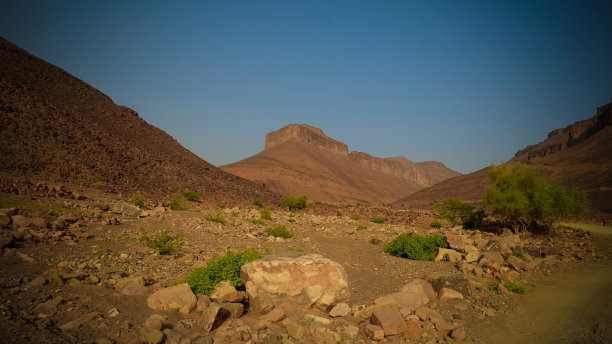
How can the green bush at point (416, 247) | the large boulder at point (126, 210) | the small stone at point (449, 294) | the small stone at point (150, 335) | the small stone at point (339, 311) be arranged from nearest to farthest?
the small stone at point (150, 335) < the small stone at point (339, 311) < the small stone at point (449, 294) < the green bush at point (416, 247) < the large boulder at point (126, 210)

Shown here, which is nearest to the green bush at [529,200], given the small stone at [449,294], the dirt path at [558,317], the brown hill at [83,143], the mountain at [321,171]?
the dirt path at [558,317]

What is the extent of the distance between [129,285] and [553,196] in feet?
76.6

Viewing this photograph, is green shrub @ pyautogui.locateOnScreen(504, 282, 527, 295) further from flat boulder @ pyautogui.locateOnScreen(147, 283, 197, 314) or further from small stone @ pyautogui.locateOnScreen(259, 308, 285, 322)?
flat boulder @ pyautogui.locateOnScreen(147, 283, 197, 314)

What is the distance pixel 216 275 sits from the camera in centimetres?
669

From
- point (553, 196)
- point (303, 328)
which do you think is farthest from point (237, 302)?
point (553, 196)

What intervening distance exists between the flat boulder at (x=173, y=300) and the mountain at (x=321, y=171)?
73623 millimetres

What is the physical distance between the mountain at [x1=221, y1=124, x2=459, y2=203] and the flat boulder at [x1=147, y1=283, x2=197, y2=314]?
73.6 metres

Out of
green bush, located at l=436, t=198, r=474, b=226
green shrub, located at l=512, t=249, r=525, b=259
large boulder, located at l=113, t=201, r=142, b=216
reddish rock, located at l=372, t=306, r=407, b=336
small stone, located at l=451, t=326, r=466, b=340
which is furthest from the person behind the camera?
green bush, located at l=436, t=198, r=474, b=226

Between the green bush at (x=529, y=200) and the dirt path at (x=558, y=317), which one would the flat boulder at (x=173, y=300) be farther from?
the green bush at (x=529, y=200)

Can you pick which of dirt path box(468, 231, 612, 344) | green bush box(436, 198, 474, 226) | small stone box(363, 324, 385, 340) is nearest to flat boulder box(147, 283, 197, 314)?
small stone box(363, 324, 385, 340)

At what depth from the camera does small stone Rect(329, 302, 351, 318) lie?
631 centimetres

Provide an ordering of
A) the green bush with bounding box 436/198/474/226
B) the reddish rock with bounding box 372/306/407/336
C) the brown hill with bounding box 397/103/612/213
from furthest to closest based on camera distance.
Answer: the brown hill with bounding box 397/103/612/213 < the green bush with bounding box 436/198/474/226 < the reddish rock with bounding box 372/306/407/336

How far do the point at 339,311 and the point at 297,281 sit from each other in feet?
3.42

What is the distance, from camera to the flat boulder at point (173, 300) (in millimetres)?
5387
